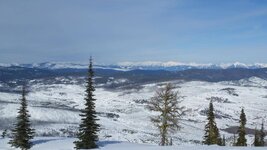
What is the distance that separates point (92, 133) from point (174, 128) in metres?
11.5

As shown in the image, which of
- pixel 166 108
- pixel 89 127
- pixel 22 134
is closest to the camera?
pixel 89 127

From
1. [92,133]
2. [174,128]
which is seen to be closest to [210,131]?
[174,128]

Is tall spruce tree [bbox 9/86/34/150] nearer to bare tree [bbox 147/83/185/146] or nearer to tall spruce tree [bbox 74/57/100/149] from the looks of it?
tall spruce tree [bbox 74/57/100/149]

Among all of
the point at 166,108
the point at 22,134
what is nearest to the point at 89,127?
the point at 22,134

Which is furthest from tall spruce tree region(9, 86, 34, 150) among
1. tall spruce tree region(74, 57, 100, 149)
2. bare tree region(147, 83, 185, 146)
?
bare tree region(147, 83, 185, 146)

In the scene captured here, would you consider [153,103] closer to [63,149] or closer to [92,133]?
[92,133]

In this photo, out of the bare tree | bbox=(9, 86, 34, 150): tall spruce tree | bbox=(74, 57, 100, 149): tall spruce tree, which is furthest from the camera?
the bare tree

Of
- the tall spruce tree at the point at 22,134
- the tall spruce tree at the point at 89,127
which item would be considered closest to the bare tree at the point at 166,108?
the tall spruce tree at the point at 89,127

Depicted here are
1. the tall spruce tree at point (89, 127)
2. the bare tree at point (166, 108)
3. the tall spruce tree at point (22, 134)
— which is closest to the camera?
the tall spruce tree at point (89, 127)

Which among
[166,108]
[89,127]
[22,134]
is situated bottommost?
[22,134]

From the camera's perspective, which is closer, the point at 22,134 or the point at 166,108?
the point at 22,134

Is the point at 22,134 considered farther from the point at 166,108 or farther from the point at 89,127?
the point at 166,108

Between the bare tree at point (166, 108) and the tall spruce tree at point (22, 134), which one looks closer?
the tall spruce tree at point (22, 134)

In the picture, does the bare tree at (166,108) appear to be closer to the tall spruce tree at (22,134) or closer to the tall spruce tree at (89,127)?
the tall spruce tree at (89,127)
